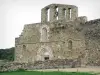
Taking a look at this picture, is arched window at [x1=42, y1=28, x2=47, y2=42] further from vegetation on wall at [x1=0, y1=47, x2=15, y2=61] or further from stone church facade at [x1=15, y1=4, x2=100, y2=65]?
vegetation on wall at [x1=0, y1=47, x2=15, y2=61]

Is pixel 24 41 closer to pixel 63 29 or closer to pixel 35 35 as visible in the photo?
pixel 35 35

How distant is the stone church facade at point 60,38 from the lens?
3738 cm

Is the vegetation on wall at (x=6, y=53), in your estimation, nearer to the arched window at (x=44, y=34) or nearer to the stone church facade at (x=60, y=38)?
the stone church facade at (x=60, y=38)

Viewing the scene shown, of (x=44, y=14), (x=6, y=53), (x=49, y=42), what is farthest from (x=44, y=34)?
(x=6, y=53)

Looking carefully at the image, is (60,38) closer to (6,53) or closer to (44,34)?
(44,34)

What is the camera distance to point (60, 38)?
4122 cm

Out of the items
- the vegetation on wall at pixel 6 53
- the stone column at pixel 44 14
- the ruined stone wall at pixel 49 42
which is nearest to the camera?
the ruined stone wall at pixel 49 42

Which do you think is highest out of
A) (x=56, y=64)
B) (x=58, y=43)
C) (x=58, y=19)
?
(x=58, y=19)

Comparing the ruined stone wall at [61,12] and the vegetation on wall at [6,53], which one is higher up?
the ruined stone wall at [61,12]

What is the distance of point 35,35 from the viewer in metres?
44.1

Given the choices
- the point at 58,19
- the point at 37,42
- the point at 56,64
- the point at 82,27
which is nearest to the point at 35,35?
the point at 37,42

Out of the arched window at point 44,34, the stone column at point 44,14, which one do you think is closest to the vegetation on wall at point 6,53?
the stone column at point 44,14

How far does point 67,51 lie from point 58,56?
1369 millimetres

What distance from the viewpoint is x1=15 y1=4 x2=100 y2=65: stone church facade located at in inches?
1471
